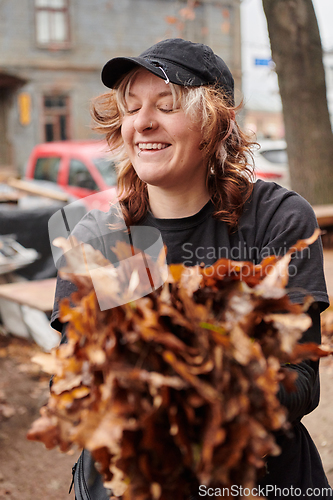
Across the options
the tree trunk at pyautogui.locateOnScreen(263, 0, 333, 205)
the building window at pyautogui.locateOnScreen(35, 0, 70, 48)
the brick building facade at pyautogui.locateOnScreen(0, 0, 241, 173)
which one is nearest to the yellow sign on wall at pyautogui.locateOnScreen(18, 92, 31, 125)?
the brick building facade at pyautogui.locateOnScreen(0, 0, 241, 173)

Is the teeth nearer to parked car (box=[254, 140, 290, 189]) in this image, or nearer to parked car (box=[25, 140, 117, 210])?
parked car (box=[25, 140, 117, 210])

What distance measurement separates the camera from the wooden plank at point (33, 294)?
12.7ft

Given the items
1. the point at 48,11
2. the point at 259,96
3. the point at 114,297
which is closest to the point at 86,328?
the point at 114,297

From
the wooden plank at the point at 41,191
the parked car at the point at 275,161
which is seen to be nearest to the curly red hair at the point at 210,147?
the wooden plank at the point at 41,191

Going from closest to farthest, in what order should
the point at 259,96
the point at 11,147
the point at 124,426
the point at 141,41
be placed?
the point at 124,426
the point at 11,147
the point at 141,41
the point at 259,96

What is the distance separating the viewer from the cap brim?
1551 mm

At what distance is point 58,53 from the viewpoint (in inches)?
690

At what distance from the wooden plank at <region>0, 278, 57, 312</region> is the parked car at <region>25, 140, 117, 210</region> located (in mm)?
3021

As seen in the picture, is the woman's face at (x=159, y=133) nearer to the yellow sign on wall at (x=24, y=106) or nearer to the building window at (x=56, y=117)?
the yellow sign on wall at (x=24, y=106)

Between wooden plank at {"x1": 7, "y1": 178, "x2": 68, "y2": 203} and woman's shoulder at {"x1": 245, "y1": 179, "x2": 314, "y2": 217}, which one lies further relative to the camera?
wooden plank at {"x1": 7, "y1": 178, "x2": 68, "y2": 203}

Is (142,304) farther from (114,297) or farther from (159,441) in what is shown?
(159,441)

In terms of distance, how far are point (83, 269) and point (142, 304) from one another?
167 millimetres

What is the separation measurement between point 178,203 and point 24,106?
16.8 m

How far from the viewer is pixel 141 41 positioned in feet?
60.5
